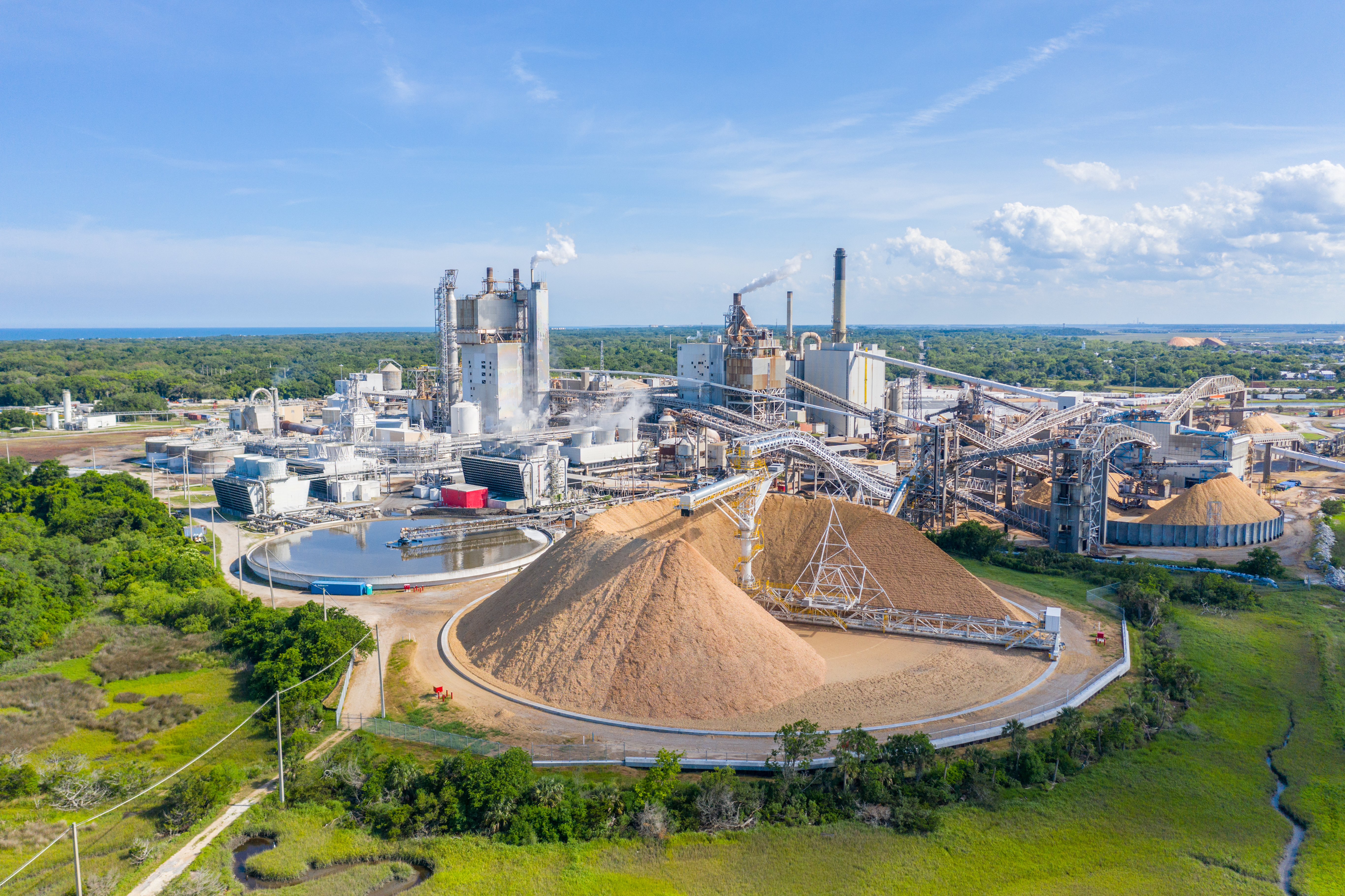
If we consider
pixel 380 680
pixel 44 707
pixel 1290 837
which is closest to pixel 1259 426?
pixel 1290 837

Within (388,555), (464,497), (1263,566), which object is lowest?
(388,555)

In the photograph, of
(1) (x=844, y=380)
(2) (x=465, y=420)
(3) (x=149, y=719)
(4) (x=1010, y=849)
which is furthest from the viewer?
(1) (x=844, y=380)

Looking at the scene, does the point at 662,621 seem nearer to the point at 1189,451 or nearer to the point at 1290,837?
the point at 1290,837

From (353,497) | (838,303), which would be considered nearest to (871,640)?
(353,497)

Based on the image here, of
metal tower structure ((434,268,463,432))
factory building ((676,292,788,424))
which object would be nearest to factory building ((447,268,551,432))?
metal tower structure ((434,268,463,432))

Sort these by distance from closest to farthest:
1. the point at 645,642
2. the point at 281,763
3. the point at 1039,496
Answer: the point at 281,763
the point at 645,642
the point at 1039,496
